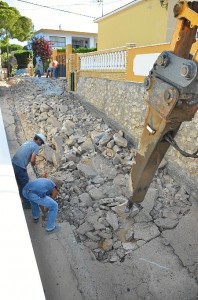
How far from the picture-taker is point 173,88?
67.5 inches

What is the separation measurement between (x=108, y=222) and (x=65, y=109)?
5815mm

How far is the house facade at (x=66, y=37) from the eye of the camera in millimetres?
28812

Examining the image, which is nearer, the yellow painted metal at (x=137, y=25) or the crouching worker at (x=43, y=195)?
the crouching worker at (x=43, y=195)

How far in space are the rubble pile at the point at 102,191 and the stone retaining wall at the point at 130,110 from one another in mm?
303

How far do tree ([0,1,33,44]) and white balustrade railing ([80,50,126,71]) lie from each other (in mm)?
8552

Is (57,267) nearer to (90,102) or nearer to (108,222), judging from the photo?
(108,222)

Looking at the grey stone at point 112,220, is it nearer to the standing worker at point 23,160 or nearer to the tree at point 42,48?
the standing worker at point 23,160

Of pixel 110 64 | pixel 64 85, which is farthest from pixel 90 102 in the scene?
pixel 64 85

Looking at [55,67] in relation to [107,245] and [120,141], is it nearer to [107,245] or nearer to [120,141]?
[120,141]

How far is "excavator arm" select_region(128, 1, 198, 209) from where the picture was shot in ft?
5.52

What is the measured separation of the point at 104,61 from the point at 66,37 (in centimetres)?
2358

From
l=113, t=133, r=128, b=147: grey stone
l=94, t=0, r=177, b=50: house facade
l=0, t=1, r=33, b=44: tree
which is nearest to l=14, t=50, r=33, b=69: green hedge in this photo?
l=0, t=1, r=33, b=44: tree

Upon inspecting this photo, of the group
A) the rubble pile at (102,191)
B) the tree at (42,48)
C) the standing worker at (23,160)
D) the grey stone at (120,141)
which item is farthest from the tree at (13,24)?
the standing worker at (23,160)

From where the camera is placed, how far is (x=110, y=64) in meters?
8.07
